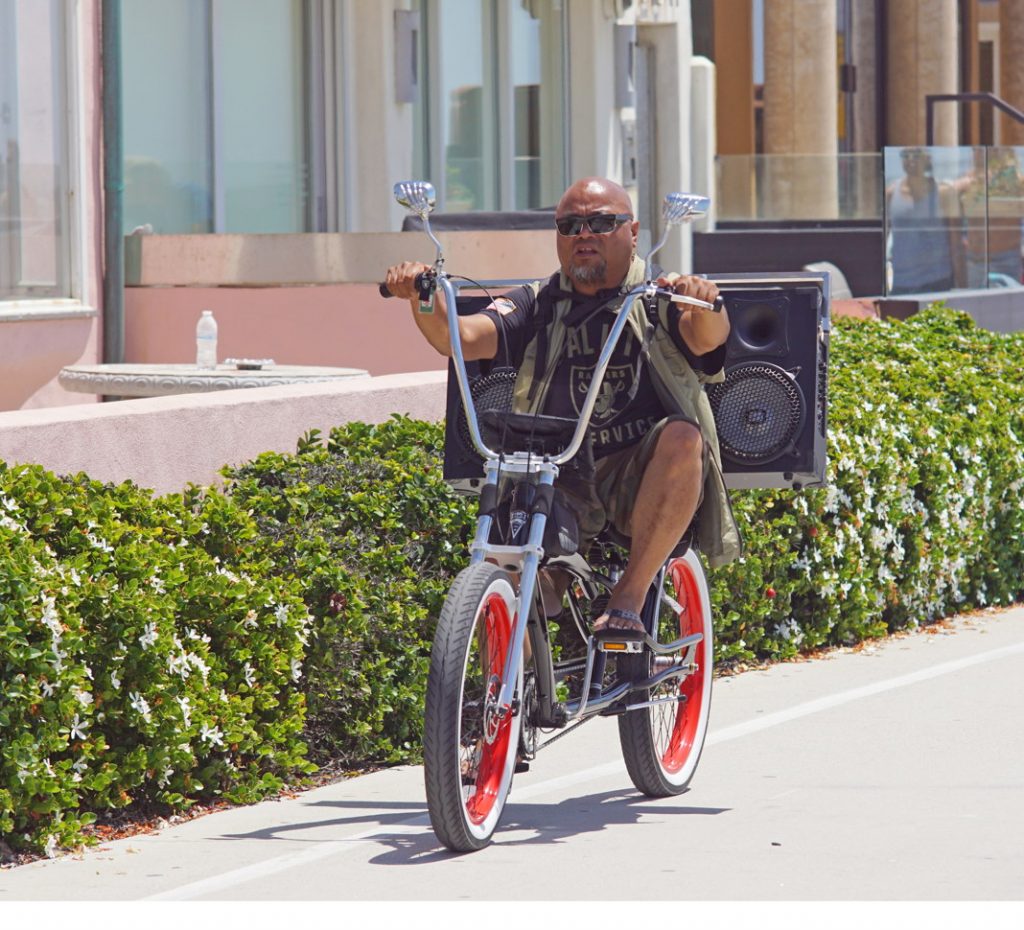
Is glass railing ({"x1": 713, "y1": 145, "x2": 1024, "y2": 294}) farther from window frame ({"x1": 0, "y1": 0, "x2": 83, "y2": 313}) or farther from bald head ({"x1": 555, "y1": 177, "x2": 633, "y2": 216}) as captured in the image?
bald head ({"x1": 555, "y1": 177, "x2": 633, "y2": 216})

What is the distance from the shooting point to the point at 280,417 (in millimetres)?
8656

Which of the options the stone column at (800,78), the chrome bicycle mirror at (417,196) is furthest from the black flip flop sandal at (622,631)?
the stone column at (800,78)

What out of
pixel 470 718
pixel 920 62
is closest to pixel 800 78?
pixel 920 62

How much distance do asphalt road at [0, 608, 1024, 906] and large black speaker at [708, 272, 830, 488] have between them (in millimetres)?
995

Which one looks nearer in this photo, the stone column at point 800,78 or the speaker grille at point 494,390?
the speaker grille at point 494,390

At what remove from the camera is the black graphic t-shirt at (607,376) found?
6.24m

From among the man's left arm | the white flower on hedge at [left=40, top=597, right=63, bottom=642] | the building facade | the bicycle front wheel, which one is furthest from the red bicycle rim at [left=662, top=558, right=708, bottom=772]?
the building facade

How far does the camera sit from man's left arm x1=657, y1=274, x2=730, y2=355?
596cm

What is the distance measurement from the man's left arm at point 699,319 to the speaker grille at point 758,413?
2.25ft

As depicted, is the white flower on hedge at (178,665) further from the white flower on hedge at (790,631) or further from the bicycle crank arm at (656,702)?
the white flower on hedge at (790,631)

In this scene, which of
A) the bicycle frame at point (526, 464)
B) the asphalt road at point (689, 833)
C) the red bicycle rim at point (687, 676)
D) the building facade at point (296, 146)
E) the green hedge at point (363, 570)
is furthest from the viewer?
the building facade at point (296, 146)

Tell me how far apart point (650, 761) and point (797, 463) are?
3.49 feet

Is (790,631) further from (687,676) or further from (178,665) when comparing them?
(178,665)

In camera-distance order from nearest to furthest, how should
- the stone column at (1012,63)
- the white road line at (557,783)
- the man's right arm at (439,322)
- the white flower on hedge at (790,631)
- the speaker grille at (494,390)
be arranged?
1. the white road line at (557,783)
2. the man's right arm at (439,322)
3. the speaker grille at (494,390)
4. the white flower on hedge at (790,631)
5. the stone column at (1012,63)
